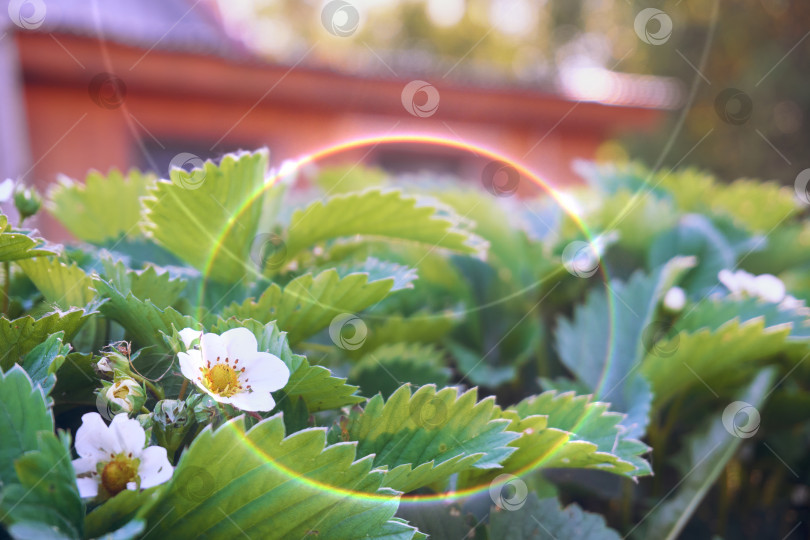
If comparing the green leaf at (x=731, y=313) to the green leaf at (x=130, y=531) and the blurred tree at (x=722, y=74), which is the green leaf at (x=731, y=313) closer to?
the green leaf at (x=130, y=531)

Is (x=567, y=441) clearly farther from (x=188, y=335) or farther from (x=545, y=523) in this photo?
(x=188, y=335)

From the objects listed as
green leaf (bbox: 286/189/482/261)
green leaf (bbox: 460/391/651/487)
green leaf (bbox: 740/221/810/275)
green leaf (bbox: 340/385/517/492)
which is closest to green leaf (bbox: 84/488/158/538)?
green leaf (bbox: 340/385/517/492)

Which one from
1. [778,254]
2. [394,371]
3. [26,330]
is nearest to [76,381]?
[26,330]

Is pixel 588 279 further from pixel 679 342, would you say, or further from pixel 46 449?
pixel 46 449

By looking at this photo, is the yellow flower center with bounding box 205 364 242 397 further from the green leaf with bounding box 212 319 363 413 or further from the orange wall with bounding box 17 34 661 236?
the orange wall with bounding box 17 34 661 236

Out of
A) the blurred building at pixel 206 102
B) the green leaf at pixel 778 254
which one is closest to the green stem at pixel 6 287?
the green leaf at pixel 778 254

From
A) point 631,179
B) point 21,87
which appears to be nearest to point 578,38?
point 21,87
